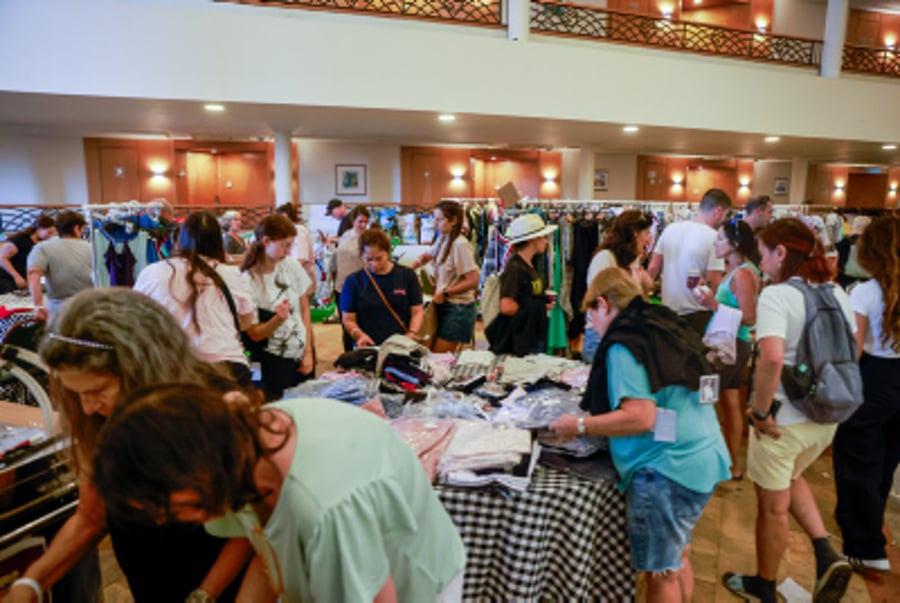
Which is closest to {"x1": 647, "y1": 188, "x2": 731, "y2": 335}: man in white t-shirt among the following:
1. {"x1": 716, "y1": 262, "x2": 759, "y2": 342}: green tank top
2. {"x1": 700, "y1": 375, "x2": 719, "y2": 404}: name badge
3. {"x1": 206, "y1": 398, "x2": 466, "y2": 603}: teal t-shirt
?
{"x1": 716, "y1": 262, "x2": 759, "y2": 342}: green tank top

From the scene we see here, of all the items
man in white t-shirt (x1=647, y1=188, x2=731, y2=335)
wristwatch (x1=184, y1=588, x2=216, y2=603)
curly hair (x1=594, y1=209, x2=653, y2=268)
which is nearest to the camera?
wristwatch (x1=184, y1=588, x2=216, y2=603)

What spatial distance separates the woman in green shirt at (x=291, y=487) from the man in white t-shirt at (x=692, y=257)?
10.8ft

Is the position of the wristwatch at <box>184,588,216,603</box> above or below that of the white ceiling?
below

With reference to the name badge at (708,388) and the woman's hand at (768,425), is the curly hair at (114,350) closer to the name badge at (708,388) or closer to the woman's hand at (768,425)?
the name badge at (708,388)

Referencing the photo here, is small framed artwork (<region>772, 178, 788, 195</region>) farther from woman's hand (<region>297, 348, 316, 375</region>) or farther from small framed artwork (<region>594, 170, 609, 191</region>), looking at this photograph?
woman's hand (<region>297, 348, 316, 375</region>)

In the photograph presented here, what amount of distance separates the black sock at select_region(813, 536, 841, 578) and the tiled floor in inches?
11.0

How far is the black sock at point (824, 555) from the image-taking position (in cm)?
236

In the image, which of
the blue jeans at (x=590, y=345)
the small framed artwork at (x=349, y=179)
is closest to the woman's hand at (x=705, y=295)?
the blue jeans at (x=590, y=345)

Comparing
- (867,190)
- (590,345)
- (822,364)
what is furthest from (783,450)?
(867,190)

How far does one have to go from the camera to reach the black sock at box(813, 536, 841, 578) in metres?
2.36

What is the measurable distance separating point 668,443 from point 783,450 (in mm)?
716

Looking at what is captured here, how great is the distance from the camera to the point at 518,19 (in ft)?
22.8

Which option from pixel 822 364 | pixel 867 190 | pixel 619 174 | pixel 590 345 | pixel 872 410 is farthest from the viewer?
pixel 867 190

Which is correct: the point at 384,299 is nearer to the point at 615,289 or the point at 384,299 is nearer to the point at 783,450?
the point at 615,289
